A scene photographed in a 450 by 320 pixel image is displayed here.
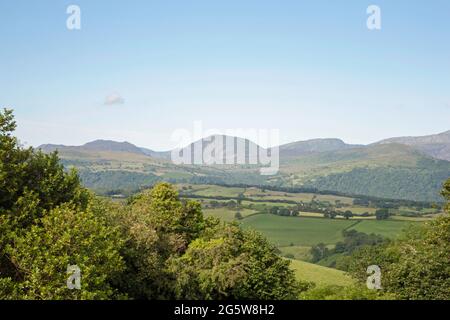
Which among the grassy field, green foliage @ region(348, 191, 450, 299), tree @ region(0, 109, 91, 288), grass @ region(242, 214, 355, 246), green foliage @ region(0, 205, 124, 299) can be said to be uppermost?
tree @ region(0, 109, 91, 288)

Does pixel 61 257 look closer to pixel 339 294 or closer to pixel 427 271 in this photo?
pixel 339 294

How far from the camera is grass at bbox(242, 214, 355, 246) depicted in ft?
502

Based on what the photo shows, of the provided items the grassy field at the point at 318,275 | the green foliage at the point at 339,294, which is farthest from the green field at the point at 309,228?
the green foliage at the point at 339,294

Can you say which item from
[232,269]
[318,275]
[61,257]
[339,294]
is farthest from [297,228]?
[61,257]

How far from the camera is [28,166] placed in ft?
110

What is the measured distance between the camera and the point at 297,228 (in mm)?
168125

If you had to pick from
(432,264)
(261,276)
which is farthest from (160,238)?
(432,264)

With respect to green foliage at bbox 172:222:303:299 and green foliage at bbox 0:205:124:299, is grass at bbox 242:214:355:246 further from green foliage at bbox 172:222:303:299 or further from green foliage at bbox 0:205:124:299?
green foliage at bbox 0:205:124:299

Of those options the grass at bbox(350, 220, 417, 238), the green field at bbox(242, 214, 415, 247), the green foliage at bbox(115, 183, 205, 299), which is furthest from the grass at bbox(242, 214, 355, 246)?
the green foliage at bbox(115, 183, 205, 299)

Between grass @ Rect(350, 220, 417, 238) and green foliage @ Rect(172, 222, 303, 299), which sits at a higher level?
green foliage @ Rect(172, 222, 303, 299)

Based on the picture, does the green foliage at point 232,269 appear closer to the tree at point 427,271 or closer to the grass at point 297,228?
the tree at point 427,271

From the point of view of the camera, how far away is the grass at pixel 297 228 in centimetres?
15288

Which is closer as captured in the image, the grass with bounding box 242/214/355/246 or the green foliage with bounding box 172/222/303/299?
the green foliage with bounding box 172/222/303/299
